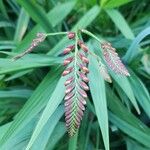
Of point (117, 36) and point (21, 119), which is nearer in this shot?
point (21, 119)

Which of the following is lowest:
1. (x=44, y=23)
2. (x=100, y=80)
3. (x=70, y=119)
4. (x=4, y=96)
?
(x=70, y=119)

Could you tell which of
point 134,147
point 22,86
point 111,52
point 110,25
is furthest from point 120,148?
point 111,52

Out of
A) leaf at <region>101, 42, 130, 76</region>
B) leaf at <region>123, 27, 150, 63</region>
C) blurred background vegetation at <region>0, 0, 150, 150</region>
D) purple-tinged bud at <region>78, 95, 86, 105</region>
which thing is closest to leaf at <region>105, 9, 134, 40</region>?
blurred background vegetation at <region>0, 0, 150, 150</region>

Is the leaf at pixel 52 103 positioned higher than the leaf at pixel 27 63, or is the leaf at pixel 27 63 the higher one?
the leaf at pixel 27 63

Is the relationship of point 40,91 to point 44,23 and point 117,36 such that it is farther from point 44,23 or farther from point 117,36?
point 117,36

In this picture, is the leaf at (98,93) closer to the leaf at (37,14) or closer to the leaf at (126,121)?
the leaf at (126,121)

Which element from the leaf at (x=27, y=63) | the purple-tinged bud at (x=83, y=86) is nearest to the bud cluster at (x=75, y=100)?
the purple-tinged bud at (x=83, y=86)

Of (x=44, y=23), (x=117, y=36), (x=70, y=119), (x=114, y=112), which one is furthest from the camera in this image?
(x=117, y=36)
